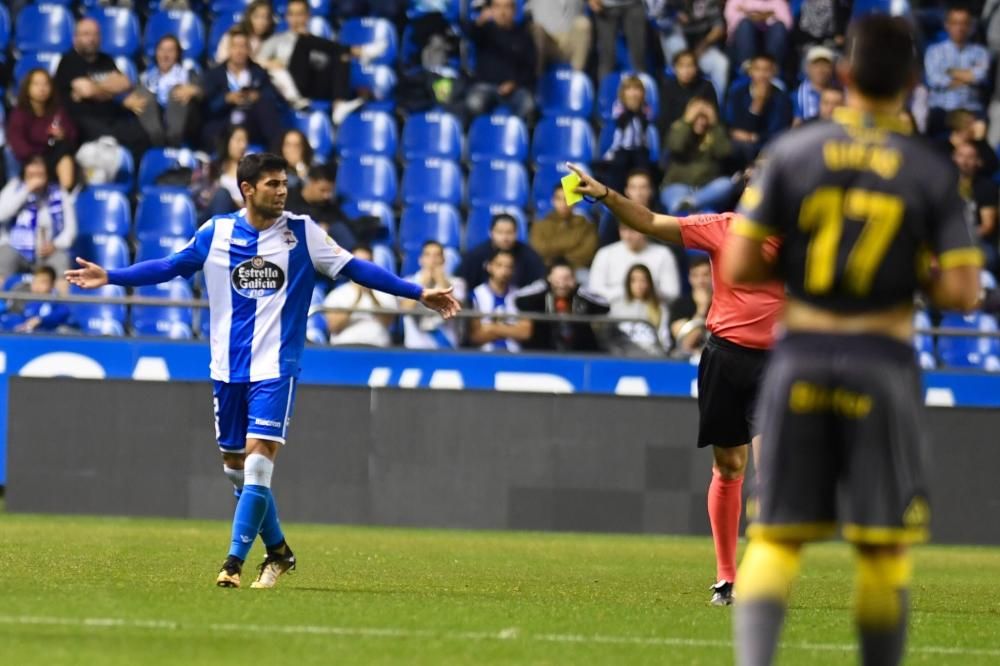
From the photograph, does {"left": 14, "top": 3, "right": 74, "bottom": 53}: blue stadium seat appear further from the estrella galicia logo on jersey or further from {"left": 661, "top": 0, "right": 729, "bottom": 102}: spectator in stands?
the estrella galicia logo on jersey

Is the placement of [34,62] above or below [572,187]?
above

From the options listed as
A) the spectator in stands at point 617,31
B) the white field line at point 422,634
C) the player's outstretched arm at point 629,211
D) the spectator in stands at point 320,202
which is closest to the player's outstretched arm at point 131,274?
the player's outstretched arm at point 629,211

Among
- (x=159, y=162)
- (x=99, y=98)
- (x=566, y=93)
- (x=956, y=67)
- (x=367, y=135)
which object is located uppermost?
(x=956, y=67)

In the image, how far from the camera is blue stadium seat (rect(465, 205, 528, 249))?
1959 cm

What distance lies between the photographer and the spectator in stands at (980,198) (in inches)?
779

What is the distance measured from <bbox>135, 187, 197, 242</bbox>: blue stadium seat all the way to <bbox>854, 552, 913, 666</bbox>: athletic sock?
14430mm

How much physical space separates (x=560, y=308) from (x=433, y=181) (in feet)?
10.9

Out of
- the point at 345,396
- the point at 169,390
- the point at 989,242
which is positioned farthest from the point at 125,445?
the point at 989,242

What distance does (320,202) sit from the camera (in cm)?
1862

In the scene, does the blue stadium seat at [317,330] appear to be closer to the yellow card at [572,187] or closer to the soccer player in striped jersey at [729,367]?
the soccer player in striped jersey at [729,367]

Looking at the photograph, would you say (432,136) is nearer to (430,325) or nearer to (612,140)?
(612,140)

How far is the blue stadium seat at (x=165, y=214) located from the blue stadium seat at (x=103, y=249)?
0.32 meters

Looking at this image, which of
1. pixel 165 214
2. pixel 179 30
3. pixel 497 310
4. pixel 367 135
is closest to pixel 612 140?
pixel 367 135

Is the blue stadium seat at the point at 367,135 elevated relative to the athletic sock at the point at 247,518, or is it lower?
elevated
